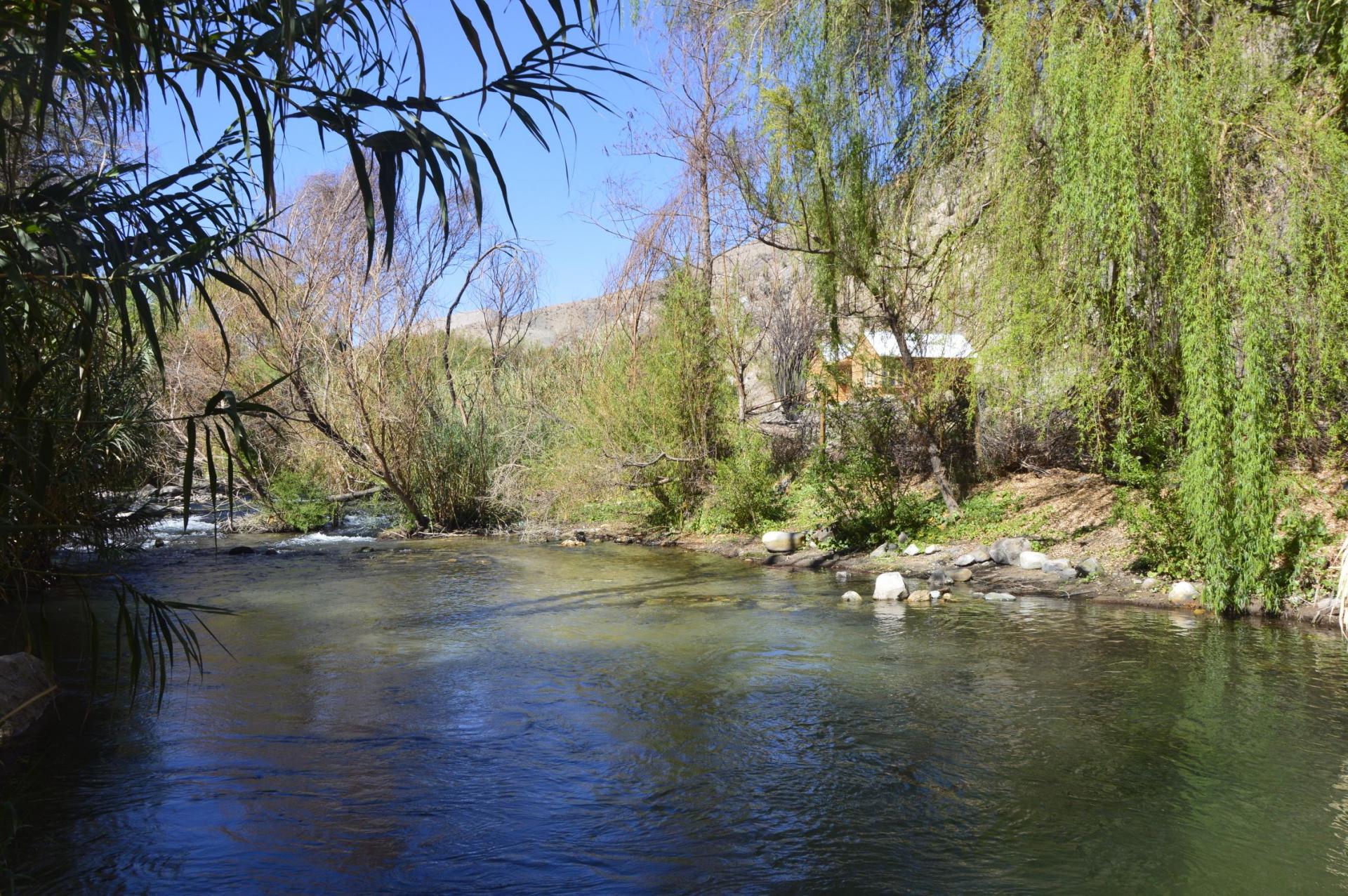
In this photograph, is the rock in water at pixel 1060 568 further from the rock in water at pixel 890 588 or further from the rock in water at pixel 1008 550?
the rock in water at pixel 890 588

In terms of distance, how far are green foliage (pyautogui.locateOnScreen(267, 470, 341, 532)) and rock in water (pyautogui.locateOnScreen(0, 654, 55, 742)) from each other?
11719 millimetres

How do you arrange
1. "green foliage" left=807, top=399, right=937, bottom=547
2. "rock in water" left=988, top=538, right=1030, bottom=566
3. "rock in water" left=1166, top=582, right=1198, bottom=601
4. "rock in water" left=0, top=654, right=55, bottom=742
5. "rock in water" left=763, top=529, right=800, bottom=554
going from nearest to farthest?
"rock in water" left=0, top=654, right=55, bottom=742 < "rock in water" left=1166, top=582, right=1198, bottom=601 < "rock in water" left=988, top=538, right=1030, bottom=566 < "green foliage" left=807, top=399, right=937, bottom=547 < "rock in water" left=763, top=529, right=800, bottom=554

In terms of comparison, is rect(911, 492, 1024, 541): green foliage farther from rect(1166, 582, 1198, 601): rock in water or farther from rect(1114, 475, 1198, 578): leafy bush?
rect(1166, 582, 1198, 601): rock in water

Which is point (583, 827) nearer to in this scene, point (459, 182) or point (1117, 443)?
point (459, 182)

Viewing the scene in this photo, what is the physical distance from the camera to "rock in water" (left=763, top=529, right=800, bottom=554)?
49.2 feet

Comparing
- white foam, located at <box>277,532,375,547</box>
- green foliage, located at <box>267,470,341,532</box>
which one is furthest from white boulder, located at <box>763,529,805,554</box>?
green foliage, located at <box>267,470,341,532</box>

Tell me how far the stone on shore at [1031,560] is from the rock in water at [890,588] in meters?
1.70

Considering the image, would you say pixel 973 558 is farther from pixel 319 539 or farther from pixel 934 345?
pixel 319 539

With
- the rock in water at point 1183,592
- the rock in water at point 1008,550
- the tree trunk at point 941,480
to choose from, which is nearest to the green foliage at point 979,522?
the tree trunk at point 941,480

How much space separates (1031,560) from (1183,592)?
2.15m

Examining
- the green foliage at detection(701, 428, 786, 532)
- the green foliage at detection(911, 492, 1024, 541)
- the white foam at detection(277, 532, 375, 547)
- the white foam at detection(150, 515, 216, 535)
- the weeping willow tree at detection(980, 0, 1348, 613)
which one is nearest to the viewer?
the weeping willow tree at detection(980, 0, 1348, 613)

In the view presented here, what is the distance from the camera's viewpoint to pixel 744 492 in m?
16.2

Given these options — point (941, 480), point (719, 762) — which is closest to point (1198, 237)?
point (941, 480)

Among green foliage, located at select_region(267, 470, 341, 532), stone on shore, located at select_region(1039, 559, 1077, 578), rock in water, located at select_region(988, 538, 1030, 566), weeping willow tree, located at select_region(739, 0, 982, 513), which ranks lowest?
stone on shore, located at select_region(1039, 559, 1077, 578)
